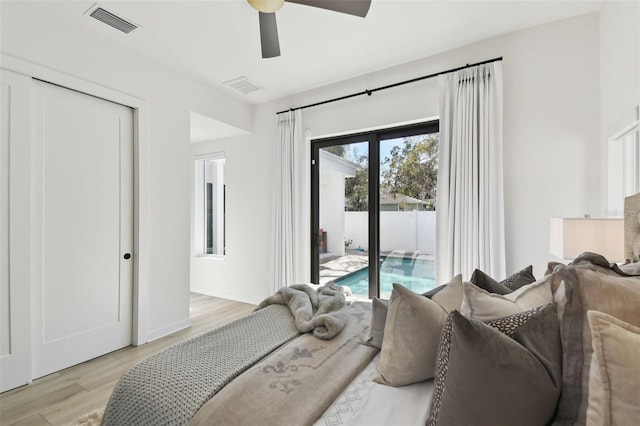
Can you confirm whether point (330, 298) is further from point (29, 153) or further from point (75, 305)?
point (29, 153)

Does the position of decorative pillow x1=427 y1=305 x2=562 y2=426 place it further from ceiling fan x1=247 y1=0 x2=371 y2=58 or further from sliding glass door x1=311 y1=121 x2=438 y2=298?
sliding glass door x1=311 y1=121 x2=438 y2=298

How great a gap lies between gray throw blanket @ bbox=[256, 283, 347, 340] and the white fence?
1.26 meters

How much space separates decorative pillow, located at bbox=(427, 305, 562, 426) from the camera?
0.75 m

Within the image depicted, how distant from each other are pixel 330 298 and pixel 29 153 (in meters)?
2.47

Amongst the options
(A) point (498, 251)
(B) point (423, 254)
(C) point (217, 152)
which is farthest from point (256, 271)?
(A) point (498, 251)

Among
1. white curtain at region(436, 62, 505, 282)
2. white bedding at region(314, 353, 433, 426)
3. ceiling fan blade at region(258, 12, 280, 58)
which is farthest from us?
white curtain at region(436, 62, 505, 282)

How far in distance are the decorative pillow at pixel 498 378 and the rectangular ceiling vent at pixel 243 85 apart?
3.44 m

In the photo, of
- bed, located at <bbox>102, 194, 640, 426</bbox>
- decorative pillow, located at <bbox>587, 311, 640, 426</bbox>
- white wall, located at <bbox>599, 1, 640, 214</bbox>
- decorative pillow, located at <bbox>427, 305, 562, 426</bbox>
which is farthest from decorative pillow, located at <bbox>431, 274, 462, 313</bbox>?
white wall, located at <bbox>599, 1, 640, 214</bbox>

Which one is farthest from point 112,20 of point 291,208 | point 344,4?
point 291,208

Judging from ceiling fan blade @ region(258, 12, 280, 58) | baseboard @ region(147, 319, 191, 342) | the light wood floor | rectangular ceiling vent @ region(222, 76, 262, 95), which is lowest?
the light wood floor

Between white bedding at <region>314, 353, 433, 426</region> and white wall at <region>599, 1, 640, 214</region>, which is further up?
white wall at <region>599, 1, 640, 214</region>

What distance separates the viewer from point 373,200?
3.40 m

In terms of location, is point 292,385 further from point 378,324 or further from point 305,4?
point 305,4

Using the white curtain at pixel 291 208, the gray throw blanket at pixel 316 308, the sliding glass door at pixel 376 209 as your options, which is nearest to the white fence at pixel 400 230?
the sliding glass door at pixel 376 209
